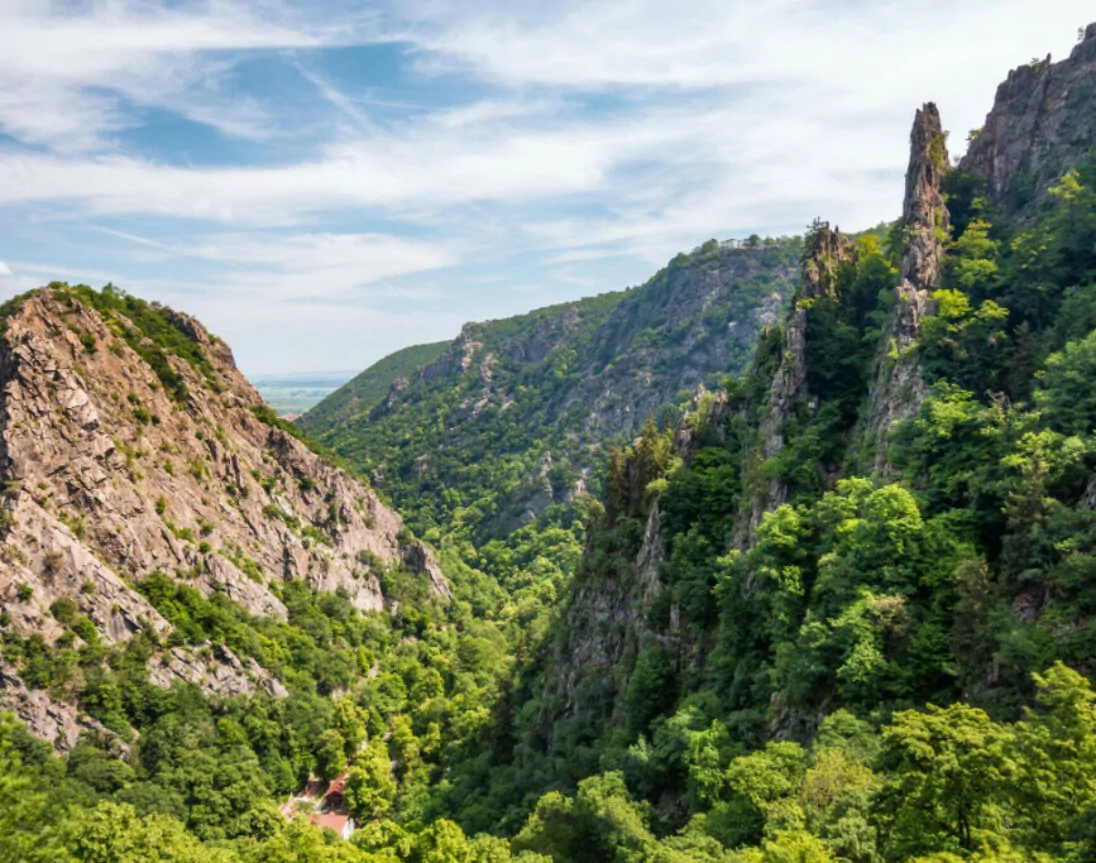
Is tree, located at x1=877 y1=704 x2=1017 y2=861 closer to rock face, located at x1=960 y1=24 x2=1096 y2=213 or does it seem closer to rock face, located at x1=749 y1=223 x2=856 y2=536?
rock face, located at x1=749 y1=223 x2=856 y2=536

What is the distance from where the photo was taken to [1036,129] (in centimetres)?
6275

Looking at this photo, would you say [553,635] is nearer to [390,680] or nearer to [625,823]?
[390,680]

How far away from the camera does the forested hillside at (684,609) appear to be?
2527 centimetres

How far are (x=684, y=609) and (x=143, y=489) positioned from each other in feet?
246

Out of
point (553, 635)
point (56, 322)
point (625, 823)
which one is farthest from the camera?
point (56, 322)

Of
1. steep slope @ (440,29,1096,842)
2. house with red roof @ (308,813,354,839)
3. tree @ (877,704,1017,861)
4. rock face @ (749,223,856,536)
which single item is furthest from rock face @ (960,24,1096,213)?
house with red roof @ (308,813,354,839)

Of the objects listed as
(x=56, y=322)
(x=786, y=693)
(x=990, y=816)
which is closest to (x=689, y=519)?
(x=786, y=693)

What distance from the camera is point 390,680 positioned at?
100750 mm

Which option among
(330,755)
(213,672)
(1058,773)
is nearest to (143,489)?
(213,672)

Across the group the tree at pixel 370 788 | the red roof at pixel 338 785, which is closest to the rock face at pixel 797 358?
the tree at pixel 370 788

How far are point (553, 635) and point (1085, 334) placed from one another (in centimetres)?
5530

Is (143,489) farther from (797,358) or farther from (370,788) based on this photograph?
(797,358)

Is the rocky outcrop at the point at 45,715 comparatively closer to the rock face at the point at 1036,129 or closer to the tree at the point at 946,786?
the tree at the point at 946,786

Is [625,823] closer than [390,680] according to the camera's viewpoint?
Yes
